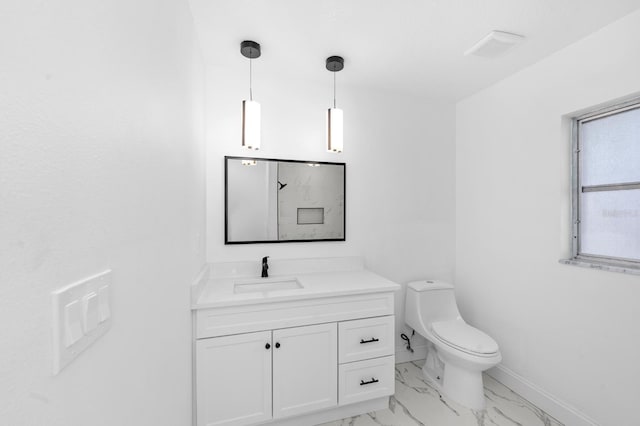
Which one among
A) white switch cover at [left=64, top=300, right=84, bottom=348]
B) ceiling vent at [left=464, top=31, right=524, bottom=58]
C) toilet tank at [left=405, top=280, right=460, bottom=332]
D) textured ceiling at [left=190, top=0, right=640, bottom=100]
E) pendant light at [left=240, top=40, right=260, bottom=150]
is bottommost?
toilet tank at [left=405, top=280, right=460, bottom=332]

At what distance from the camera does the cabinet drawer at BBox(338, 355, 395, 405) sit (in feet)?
5.98

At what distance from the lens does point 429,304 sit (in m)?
2.43

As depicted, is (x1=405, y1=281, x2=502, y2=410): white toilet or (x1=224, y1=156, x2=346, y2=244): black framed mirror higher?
(x1=224, y1=156, x2=346, y2=244): black framed mirror

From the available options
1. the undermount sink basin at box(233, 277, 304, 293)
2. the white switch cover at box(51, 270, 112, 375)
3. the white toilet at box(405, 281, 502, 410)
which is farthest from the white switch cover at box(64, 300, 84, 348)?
the white toilet at box(405, 281, 502, 410)

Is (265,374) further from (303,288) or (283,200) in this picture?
(283,200)

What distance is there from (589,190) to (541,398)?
4.74 ft

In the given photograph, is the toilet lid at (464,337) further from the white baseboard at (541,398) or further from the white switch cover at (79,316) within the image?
the white switch cover at (79,316)

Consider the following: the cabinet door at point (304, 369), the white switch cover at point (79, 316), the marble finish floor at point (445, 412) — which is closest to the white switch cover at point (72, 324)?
the white switch cover at point (79, 316)

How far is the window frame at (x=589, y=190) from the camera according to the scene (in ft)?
5.35

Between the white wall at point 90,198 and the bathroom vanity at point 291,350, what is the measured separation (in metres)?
0.38

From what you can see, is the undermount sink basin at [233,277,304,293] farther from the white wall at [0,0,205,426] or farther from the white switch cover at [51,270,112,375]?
the white switch cover at [51,270,112,375]

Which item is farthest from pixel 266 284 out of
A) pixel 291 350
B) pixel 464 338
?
pixel 464 338

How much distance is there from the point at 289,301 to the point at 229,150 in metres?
1.20

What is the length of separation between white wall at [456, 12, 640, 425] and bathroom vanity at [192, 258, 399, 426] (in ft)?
3.45
